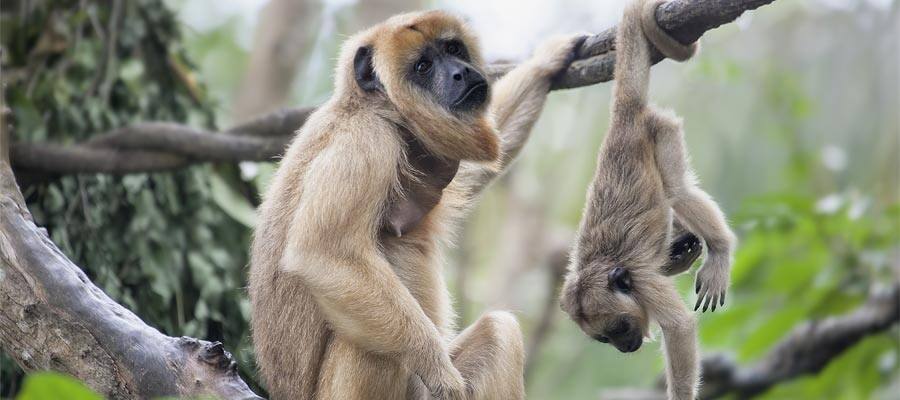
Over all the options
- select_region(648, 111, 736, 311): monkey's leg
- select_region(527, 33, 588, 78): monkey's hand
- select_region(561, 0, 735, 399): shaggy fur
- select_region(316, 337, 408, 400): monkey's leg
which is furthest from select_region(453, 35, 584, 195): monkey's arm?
select_region(316, 337, 408, 400): monkey's leg

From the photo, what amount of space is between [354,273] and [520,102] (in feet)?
6.72

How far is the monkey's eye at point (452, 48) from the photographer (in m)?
5.46

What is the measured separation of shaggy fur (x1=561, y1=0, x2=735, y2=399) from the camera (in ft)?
17.7

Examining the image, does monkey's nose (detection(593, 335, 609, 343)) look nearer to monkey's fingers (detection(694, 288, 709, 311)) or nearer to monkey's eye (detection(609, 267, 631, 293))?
monkey's eye (detection(609, 267, 631, 293))

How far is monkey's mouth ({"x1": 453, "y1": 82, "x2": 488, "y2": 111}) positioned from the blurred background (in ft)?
2.30

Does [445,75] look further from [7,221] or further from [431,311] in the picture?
[7,221]

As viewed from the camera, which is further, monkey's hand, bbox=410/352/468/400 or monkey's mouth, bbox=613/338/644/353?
monkey's mouth, bbox=613/338/644/353

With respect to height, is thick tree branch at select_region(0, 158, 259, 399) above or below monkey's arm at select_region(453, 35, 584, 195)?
above

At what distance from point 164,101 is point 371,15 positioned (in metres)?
3.05

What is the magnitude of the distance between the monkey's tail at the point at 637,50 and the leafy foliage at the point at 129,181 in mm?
3019

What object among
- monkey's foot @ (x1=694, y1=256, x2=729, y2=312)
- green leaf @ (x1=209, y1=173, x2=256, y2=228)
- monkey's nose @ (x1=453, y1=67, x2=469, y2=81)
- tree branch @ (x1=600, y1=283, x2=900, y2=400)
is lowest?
tree branch @ (x1=600, y1=283, x2=900, y2=400)

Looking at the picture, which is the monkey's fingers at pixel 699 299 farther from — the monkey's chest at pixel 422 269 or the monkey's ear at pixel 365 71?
the monkey's ear at pixel 365 71

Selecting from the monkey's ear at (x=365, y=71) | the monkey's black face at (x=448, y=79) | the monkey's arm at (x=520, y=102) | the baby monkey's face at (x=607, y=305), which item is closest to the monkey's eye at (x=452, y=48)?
the monkey's black face at (x=448, y=79)

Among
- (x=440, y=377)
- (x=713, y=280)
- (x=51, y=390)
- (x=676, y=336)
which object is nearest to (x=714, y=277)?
(x=713, y=280)
